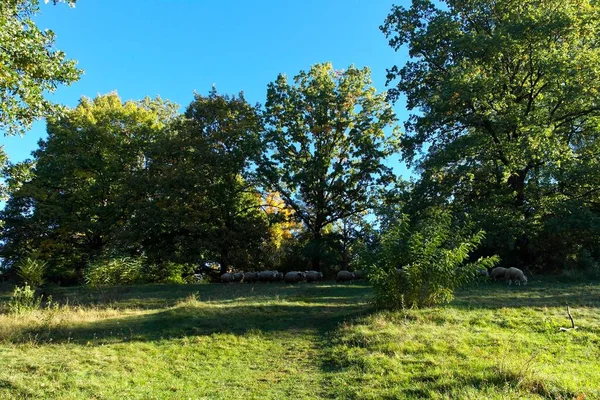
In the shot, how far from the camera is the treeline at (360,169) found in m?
16.9

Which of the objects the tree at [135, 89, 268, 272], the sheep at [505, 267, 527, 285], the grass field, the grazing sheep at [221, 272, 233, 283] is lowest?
the grass field

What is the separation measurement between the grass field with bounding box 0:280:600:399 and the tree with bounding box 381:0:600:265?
704 cm

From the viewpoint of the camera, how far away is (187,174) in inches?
985

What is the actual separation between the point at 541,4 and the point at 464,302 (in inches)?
619

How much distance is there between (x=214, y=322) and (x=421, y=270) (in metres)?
5.66

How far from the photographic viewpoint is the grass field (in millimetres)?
5625

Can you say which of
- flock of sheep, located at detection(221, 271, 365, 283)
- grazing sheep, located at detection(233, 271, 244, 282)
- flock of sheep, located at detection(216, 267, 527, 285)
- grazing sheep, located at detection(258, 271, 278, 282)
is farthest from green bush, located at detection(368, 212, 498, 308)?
grazing sheep, located at detection(233, 271, 244, 282)

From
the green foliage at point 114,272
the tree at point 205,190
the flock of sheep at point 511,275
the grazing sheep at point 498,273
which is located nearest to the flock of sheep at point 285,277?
the tree at point 205,190

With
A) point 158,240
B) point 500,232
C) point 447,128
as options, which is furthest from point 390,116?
point 158,240

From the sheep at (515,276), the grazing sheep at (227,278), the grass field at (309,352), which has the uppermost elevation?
the sheep at (515,276)

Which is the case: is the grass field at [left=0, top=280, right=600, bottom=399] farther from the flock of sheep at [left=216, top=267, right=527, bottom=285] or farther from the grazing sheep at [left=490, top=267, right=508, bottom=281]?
the flock of sheep at [left=216, top=267, right=527, bottom=285]

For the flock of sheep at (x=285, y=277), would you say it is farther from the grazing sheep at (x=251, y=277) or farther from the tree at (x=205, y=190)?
the tree at (x=205, y=190)

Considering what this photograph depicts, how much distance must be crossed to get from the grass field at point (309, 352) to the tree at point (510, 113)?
7.04 m

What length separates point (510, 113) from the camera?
17.2m
